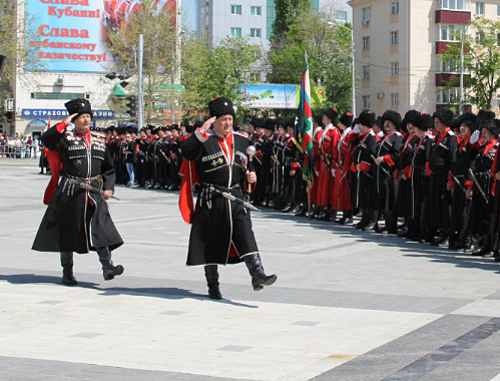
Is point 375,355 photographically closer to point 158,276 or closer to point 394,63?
point 158,276

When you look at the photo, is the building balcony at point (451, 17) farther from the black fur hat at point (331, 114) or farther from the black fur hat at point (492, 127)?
the black fur hat at point (492, 127)

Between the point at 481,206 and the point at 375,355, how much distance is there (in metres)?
6.91

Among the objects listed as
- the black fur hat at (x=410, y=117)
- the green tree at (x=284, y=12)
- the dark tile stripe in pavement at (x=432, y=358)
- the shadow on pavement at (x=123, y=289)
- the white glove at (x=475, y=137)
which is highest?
the green tree at (x=284, y=12)

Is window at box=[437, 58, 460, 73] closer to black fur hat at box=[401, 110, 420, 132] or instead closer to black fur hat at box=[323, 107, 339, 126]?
black fur hat at box=[323, 107, 339, 126]

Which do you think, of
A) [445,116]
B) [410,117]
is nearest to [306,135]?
[410,117]

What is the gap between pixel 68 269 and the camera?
10062mm

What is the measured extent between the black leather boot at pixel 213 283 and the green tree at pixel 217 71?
45.7 meters

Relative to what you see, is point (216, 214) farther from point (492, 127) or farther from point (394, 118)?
point (394, 118)

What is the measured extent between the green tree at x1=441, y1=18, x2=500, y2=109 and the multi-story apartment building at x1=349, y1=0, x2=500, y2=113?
2.96 metres

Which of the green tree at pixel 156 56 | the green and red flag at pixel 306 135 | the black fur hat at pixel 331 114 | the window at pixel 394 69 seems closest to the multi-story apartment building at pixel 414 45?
the window at pixel 394 69

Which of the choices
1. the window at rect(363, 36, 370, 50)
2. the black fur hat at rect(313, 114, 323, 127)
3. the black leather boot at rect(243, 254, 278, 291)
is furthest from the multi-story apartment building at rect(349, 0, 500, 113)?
the black leather boot at rect(243, 254, 278, 291)

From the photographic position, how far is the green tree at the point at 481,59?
213 feet

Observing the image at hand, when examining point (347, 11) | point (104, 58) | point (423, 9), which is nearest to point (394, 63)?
point (423, 9)

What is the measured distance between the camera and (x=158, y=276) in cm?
1074
